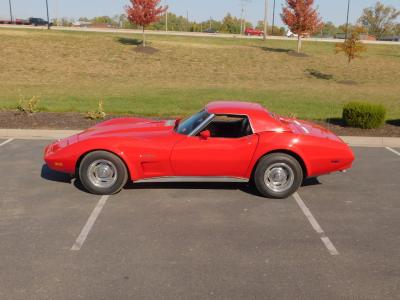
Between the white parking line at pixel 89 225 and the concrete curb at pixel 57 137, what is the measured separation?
4601mm

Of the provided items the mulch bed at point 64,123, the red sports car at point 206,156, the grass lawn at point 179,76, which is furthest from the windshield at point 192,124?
the grass lawn at point 179,76

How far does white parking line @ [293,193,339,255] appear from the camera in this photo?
4605mm

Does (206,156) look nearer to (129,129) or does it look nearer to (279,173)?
(279,173)

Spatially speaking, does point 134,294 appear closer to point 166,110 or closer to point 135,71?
point 166,110

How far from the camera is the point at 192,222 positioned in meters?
5.22

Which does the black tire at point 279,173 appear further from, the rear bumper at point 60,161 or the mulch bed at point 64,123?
the mulch bed at point 64,123

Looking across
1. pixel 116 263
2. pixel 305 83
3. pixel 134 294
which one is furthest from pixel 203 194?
pixel 305 83

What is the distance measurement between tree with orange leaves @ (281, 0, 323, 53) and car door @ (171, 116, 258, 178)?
90.1 ft

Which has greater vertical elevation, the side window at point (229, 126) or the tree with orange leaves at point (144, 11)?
the tree with orange leaves at point (144, 11)

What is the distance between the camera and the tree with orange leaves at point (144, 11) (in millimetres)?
29578

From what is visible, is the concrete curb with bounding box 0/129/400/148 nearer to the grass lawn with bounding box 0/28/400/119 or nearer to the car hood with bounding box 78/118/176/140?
the grass lawn with bounding box 0/28/400/119

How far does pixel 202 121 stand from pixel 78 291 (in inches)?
→ 125

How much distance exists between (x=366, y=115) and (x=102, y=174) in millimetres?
7702

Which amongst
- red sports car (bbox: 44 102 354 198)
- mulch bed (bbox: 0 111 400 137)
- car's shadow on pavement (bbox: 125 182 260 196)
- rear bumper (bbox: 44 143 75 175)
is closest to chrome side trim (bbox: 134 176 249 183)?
red sports car (bbox: 44 102 354 198)
